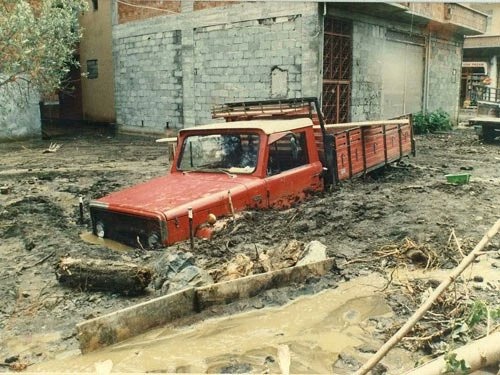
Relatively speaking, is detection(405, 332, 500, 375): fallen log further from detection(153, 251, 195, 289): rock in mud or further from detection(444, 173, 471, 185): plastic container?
detection(444, 173, 471, 185): plastic container

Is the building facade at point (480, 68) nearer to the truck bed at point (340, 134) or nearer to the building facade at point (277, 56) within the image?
the building facade at point (277, 56)

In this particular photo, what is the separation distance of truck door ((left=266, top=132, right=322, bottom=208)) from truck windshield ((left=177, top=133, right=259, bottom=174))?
9.9 inches

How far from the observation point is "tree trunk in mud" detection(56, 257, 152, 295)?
4281mm

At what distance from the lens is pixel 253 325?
3807mm

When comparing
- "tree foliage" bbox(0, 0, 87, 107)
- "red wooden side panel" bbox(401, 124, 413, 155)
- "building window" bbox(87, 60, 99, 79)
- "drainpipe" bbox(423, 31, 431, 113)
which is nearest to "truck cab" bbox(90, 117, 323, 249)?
"red wooden side panel" bbox(401, 124, 413, 155)

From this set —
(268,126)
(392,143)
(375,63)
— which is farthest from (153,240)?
(375,63)

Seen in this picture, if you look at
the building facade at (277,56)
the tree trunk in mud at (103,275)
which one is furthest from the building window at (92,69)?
the tree trunk in mud at (103,275)

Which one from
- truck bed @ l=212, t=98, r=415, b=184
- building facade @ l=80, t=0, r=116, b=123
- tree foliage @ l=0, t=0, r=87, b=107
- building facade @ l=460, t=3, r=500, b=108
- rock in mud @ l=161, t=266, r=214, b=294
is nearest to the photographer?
rock in mud @ l=161, t=266, r=214, b=294

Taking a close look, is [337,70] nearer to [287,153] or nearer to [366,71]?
[366,71]

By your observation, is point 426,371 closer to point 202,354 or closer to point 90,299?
point 202,354

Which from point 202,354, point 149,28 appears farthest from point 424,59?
point 202,354

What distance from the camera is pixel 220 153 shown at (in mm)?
5957

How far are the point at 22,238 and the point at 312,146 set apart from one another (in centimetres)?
399

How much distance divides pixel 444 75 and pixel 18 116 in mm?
17729
